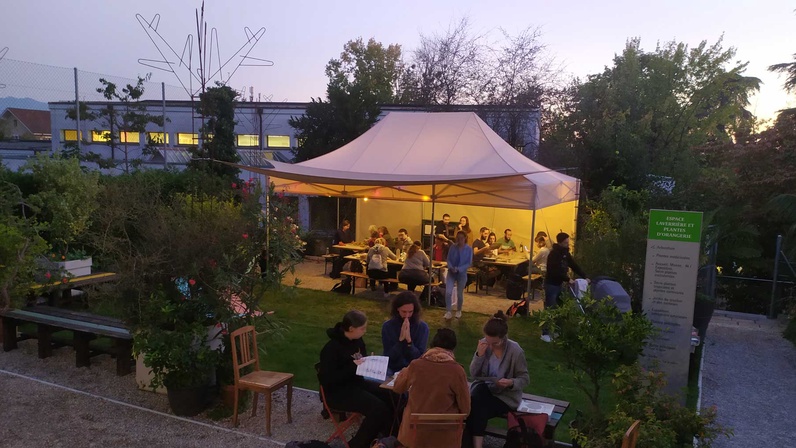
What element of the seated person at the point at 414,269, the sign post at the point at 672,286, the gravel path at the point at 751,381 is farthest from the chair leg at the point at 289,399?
the seated person at the point at 414,269

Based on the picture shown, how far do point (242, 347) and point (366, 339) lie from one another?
2544 millimetres

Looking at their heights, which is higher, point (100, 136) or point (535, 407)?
point (100, 136)

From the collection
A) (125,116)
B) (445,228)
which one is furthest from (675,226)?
(125,116)

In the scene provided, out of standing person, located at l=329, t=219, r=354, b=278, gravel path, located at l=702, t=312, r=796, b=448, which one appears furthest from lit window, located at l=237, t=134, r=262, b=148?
gravel path, located at l=702, t=312, r=796, b=448

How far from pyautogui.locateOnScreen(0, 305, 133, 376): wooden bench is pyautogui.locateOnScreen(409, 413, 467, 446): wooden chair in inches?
131

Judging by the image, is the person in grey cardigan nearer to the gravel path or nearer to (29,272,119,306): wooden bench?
the gravel path

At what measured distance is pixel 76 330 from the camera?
5586mm

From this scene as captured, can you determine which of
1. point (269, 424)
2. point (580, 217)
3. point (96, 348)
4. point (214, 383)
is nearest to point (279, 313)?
point (96, 348)

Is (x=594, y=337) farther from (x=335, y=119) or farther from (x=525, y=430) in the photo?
(x=335, y=119)

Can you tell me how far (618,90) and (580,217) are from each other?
9.78 metres

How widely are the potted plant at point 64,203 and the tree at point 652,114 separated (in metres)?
12.0

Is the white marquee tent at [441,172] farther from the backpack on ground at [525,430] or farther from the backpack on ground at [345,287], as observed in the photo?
the backpack on ground at [525,430]

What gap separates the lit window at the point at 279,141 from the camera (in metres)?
20.3

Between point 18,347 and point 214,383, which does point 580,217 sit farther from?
point 18,347
